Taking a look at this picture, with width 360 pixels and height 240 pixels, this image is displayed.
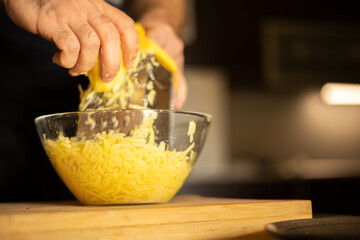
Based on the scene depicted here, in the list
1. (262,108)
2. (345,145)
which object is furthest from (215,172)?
(345,145)

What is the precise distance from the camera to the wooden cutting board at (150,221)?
539 millimetres

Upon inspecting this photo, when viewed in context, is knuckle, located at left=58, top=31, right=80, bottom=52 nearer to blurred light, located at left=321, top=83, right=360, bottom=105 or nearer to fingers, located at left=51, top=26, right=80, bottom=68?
fingers, located at left=51, top=26, right=80, bottom=68

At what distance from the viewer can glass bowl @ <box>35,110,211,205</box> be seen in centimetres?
70

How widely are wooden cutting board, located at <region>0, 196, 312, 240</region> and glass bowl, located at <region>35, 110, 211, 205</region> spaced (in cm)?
10

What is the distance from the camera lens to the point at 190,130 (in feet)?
2.54

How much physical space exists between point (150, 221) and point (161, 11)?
0.80 metres

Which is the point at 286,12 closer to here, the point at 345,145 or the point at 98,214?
the point at 345,145

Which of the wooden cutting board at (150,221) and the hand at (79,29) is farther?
the hand at (79,29)

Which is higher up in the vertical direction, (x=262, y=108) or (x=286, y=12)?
(x=286, y=12)

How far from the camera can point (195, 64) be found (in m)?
3.20

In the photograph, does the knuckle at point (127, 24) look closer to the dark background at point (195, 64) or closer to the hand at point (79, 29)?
the hand at point (79, 29)

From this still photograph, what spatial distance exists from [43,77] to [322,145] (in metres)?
3.04

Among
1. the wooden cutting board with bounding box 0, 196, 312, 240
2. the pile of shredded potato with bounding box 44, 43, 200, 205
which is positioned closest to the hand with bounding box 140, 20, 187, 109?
the pile of shredded potato with bounding box 44, 43, 200, 205

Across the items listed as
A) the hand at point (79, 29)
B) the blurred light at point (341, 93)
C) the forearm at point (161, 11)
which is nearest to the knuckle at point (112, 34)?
the hand at point (79, 29)
